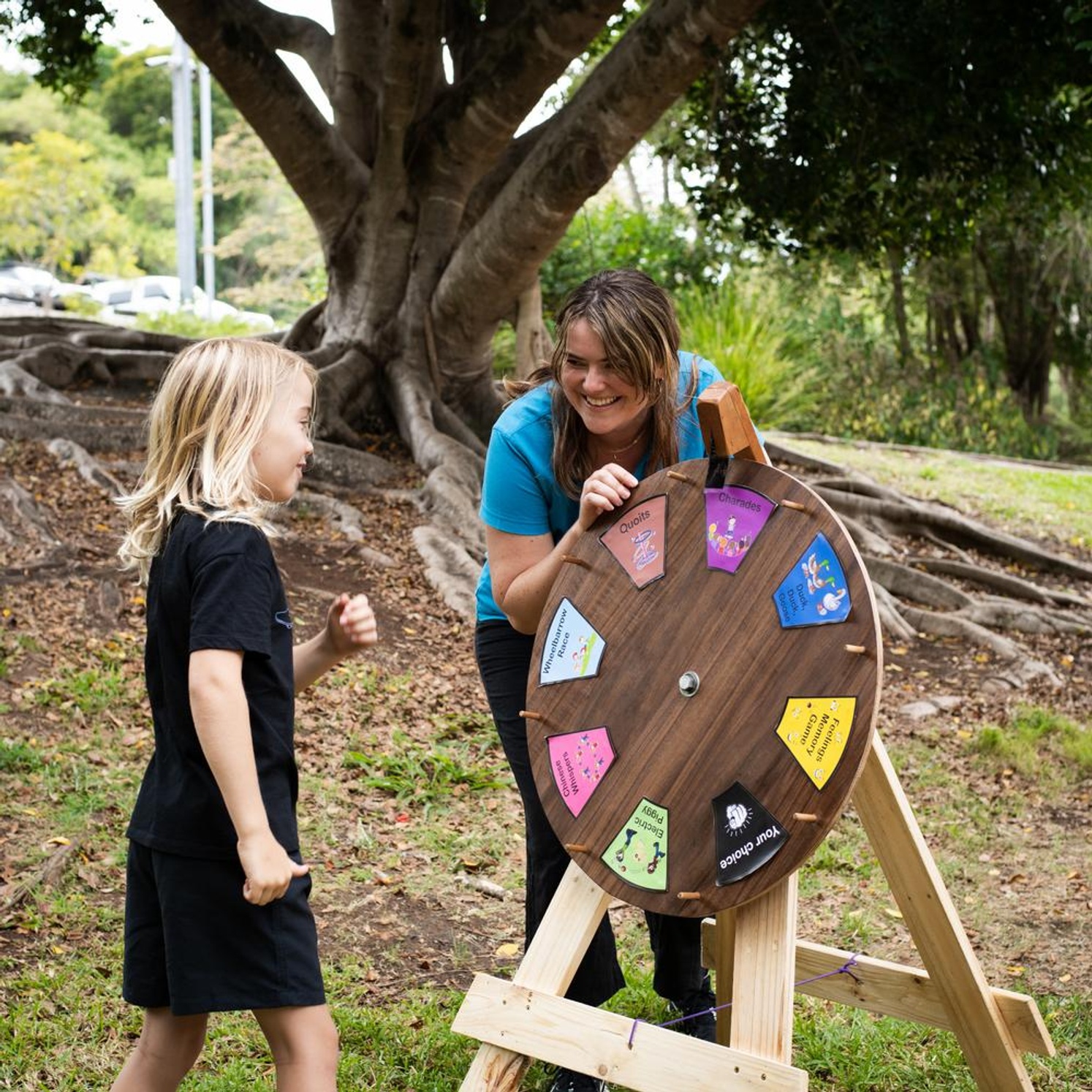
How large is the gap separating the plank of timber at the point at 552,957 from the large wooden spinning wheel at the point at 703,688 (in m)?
0.10

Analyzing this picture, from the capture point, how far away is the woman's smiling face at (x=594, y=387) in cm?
262

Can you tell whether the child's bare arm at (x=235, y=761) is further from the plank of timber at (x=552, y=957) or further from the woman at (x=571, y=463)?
the woman at (x=571, y=463)

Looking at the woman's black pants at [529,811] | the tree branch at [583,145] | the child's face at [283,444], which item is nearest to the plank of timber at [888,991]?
the woman's black pants at [529,811]

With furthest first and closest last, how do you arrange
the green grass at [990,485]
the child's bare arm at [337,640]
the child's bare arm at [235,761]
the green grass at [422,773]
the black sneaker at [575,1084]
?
the green grass at [990,485]
the green grass at [422,773]
the black sneaker at [575,1084]
the child's bare arm at [337,640]
the child's bare arm at [235,761]

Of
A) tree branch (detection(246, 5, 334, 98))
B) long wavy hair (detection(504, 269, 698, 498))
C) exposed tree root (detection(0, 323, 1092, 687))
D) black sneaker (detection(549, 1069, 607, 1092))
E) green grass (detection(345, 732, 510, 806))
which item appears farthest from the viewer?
tree branch (detection(246, 5, 334, 98))

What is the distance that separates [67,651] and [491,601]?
3.42 metres

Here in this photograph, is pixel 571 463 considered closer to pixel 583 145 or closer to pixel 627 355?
pixel 627 355

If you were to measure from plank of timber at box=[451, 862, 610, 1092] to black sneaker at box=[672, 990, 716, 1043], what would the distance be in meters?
0.90

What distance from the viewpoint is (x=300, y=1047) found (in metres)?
2.24

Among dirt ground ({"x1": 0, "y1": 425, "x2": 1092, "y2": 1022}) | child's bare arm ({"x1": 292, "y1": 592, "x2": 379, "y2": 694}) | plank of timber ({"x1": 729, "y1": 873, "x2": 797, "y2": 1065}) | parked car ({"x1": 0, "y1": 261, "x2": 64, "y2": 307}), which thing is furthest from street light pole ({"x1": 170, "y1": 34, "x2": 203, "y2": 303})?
plank of timber ({"x1": 729, "y1": 873, "x2": 797, "y2": 1065})

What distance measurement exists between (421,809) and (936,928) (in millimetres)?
2592

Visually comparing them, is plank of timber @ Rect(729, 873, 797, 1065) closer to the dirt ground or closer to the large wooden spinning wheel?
the large wooden spinning wheel

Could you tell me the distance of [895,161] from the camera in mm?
8906

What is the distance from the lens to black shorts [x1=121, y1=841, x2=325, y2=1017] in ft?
7.22
